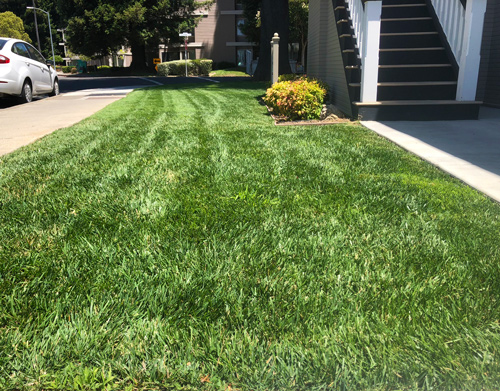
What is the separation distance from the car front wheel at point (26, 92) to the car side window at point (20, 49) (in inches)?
29.2

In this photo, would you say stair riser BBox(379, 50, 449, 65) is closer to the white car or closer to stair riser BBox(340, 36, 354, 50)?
stair riser BBox(340, 36, 354, 50)

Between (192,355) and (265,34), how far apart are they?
64.3 ft

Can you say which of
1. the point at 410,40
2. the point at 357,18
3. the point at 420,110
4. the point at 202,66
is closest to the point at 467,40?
the point at 420,110

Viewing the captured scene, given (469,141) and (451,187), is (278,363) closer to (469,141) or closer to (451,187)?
(451,187)

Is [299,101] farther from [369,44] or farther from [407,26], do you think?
[407,26]

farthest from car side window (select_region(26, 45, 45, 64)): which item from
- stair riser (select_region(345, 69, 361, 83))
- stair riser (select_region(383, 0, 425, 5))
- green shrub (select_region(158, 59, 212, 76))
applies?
green shrub (select_region(158, 59, 212, 76))

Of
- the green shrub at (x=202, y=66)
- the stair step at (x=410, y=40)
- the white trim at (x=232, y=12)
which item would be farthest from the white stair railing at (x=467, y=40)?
the white trim at (x=232, y=12)

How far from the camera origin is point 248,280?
2.19 meters

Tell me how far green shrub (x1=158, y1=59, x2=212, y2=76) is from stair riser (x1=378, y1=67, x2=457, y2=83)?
31.6 metres

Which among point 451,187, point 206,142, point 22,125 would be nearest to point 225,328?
point 451,187

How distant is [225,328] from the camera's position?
6.06ft

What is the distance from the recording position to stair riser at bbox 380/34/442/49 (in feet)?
28.4

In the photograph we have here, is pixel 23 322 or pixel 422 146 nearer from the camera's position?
pixel 23 322

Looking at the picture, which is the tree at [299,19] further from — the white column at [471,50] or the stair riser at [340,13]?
the white column at [471,50]
